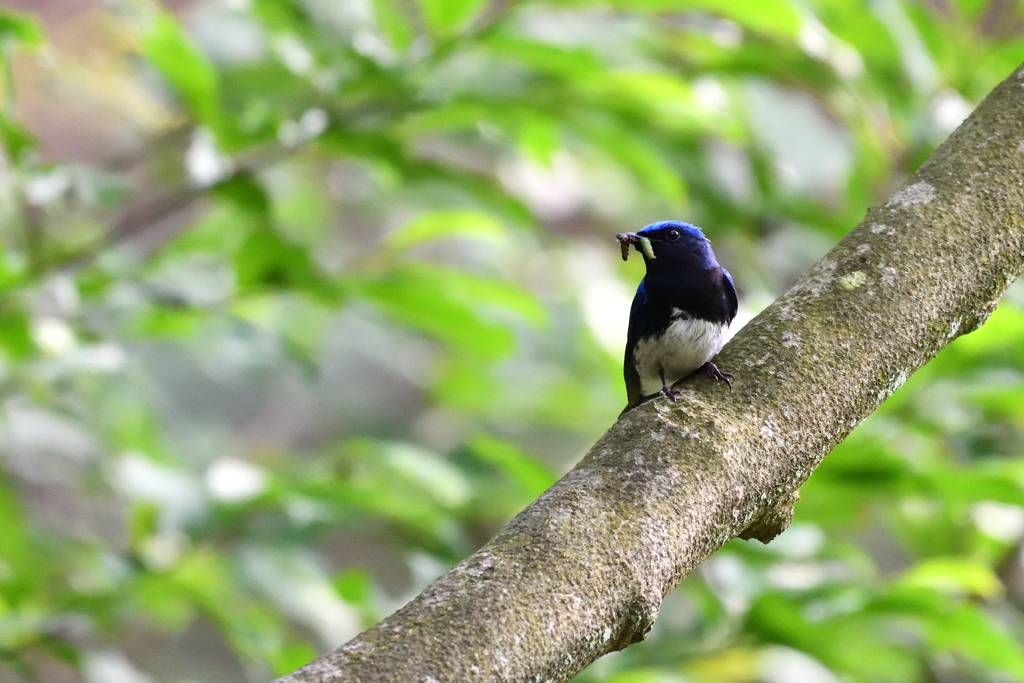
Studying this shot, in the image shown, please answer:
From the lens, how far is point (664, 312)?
2.11 metres

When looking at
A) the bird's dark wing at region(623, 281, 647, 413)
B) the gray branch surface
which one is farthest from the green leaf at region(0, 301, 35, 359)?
the gray branch surface

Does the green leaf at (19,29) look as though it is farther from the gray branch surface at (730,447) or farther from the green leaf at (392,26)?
the gray branch surface at (730,447)

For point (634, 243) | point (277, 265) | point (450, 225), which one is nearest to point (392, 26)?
point (450, 225)

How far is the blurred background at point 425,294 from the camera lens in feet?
8.68

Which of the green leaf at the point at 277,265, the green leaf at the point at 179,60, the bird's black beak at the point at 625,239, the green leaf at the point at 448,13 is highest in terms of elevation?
the green leaf at the point at 448,13

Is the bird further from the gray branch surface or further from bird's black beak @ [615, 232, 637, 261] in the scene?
the gray branch surface

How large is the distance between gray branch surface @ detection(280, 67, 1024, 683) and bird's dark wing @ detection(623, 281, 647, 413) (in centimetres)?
85

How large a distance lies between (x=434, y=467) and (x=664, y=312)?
1.19 metres

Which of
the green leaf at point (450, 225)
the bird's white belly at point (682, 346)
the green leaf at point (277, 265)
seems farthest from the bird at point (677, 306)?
the green leaf at point (277, 265)

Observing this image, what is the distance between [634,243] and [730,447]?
0.77 meters

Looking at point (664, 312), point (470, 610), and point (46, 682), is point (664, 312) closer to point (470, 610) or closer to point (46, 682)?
point (470, 610)

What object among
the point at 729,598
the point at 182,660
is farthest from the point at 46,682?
the point at 729,598

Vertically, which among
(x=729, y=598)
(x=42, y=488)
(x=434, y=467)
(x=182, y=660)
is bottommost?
(x=729, y=598)

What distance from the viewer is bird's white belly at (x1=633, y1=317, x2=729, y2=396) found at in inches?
78.9
